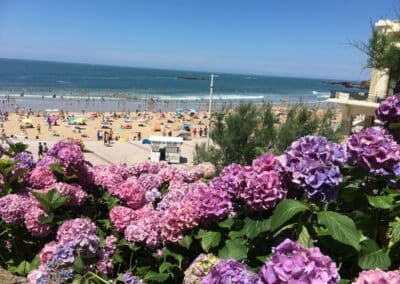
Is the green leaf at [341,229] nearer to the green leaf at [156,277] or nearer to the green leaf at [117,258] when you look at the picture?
the green leaf at [156,277]

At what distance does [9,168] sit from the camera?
8.98 ft

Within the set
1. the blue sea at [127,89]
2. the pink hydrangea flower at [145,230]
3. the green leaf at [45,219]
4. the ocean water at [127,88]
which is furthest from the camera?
the ocean water at [127,88]

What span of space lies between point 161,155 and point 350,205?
20.5 meters

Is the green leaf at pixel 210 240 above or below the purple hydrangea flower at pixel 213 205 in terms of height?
below

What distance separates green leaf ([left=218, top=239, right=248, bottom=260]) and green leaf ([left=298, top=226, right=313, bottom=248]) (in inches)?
11.0

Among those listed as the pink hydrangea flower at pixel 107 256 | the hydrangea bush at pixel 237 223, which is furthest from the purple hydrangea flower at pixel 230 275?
the pink hydrangea flower at pixel 107 256

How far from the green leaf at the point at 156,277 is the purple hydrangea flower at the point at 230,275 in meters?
0.64

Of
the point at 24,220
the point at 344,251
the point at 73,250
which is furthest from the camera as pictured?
the point at 24,220

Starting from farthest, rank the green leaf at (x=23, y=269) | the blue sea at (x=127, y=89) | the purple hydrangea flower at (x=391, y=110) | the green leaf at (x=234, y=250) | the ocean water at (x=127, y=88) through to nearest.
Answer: the ocean water at (x=127, y=88) → the blue sea at (x=127, y=89) → the green leaf at (x=23, y=269) → the purple hydrangea flower at (x=391, y=110) → the green leaf at (x=234, y=250)

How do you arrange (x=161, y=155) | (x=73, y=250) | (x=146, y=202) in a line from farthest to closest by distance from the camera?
(x=161, y=155) < (x=146, y=202) < (x=73, y=250)

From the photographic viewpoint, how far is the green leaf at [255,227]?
5.06ft

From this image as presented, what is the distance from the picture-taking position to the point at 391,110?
1976 mm

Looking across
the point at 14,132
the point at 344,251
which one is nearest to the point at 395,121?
the point at 344,251

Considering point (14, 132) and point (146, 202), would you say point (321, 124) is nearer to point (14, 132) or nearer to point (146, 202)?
point (146, 202)
